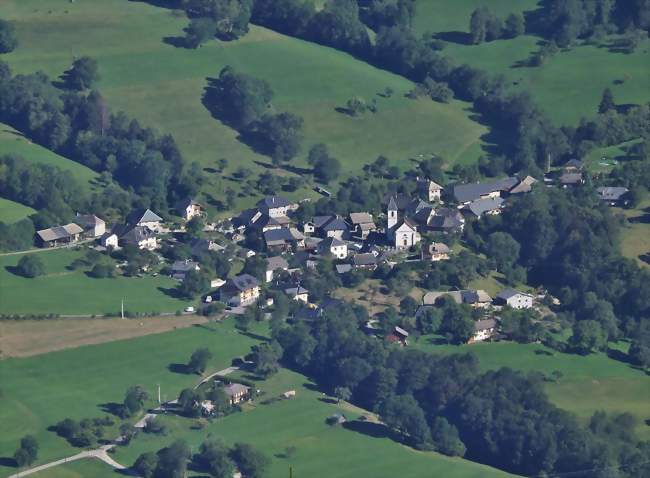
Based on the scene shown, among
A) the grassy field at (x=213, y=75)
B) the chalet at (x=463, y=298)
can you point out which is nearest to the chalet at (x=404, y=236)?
the chalet at (x=463, y=298)

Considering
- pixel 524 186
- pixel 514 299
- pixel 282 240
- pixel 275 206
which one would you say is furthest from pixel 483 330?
pixel 524 186

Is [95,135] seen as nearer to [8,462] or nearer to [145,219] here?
[145,219]

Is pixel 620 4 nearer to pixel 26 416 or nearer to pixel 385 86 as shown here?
pixel 385 86

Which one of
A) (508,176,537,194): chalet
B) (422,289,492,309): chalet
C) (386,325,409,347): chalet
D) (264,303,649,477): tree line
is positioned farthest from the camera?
(508,176,537,194): chalet

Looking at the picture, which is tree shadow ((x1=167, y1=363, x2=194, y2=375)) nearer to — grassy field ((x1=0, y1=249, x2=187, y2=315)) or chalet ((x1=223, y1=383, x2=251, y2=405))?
chalet ((x1=223, y1=383, x2=251, y2=405))

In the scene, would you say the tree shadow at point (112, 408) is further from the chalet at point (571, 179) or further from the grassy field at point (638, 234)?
the chalet at point (571, 179)

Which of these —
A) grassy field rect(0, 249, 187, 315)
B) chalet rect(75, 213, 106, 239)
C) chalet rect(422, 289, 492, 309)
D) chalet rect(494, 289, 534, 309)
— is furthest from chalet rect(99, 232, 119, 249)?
chalet rect(494, 289, 534, 309)
